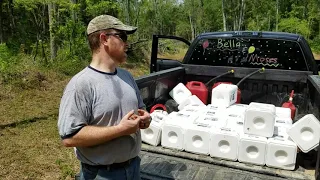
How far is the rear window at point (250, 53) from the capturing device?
4.16 metres

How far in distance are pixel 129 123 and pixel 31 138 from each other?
4.26m

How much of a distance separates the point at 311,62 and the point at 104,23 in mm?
3259

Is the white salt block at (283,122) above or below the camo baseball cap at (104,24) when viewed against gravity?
below

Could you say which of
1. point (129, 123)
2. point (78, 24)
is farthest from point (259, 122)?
point (78, 24)

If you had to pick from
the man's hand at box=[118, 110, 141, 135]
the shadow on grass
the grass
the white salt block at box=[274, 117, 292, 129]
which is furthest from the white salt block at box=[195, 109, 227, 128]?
the shadow on grass

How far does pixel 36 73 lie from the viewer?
9.32 metres

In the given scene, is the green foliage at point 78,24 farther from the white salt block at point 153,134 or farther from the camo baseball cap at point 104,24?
the camo baseball cap at point 104,24

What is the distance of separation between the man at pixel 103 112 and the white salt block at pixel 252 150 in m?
1.15

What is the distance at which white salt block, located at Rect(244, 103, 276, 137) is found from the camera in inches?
112

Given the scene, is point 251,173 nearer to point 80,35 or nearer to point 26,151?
point 26,151

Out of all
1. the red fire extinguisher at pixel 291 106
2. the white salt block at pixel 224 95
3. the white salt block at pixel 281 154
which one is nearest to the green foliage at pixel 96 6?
the white salt block at pixel 224 95

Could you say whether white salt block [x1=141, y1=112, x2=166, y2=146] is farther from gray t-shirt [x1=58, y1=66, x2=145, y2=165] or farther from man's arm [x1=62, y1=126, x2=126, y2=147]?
man's arm [x1=62, y1=126, x2=126, y2=147]

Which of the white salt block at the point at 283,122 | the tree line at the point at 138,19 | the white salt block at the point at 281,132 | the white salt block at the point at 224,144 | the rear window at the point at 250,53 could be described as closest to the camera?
the white salt block at the point at 224,144

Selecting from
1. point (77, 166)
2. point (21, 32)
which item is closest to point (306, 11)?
point (21, 32)
